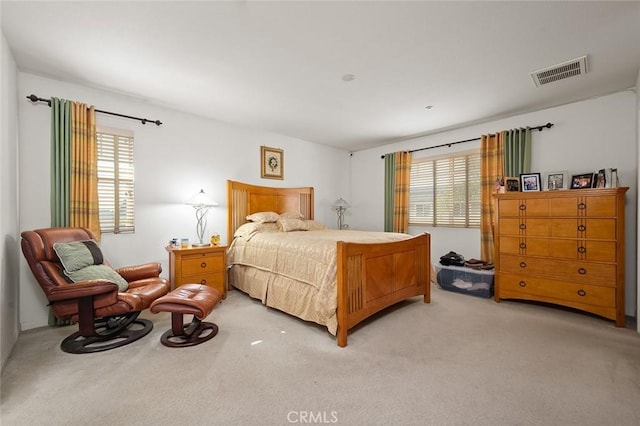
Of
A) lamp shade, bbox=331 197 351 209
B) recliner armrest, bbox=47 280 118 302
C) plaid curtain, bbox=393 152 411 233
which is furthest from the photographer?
lamp shade, bbox=331 197 351 209

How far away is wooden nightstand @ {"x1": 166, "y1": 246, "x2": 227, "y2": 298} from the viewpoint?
3.27 meters

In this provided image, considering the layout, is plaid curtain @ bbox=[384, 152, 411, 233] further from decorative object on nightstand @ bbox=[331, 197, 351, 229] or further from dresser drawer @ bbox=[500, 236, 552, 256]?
dresser drawer @ bbox=[500, 236, 552, 256]

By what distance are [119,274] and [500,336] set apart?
3797 millimetres

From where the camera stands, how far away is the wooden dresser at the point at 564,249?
113 inches

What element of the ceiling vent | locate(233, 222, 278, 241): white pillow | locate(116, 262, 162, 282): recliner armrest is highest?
the ceiling vent

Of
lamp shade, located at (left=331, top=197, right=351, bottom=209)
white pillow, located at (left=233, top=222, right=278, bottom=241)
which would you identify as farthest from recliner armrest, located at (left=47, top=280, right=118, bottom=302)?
lamp shade, located at (left=331, top=197, right=351, bottom=209)

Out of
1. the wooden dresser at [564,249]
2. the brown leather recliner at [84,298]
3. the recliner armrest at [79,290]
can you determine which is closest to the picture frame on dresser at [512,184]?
the wooden dresser at [564,249]

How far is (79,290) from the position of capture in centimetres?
214

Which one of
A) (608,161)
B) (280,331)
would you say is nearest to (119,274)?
(280,331)

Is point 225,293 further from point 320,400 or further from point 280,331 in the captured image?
point 320,400

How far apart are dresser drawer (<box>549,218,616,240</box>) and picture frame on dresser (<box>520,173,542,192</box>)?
0.53 metres

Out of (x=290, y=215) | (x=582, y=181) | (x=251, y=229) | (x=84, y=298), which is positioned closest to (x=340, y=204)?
(x=290, y=215)

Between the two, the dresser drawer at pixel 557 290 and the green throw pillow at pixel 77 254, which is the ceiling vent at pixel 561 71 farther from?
the green throw pillow at pixel 77 254

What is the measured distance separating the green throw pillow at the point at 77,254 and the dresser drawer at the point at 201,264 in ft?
2.73
